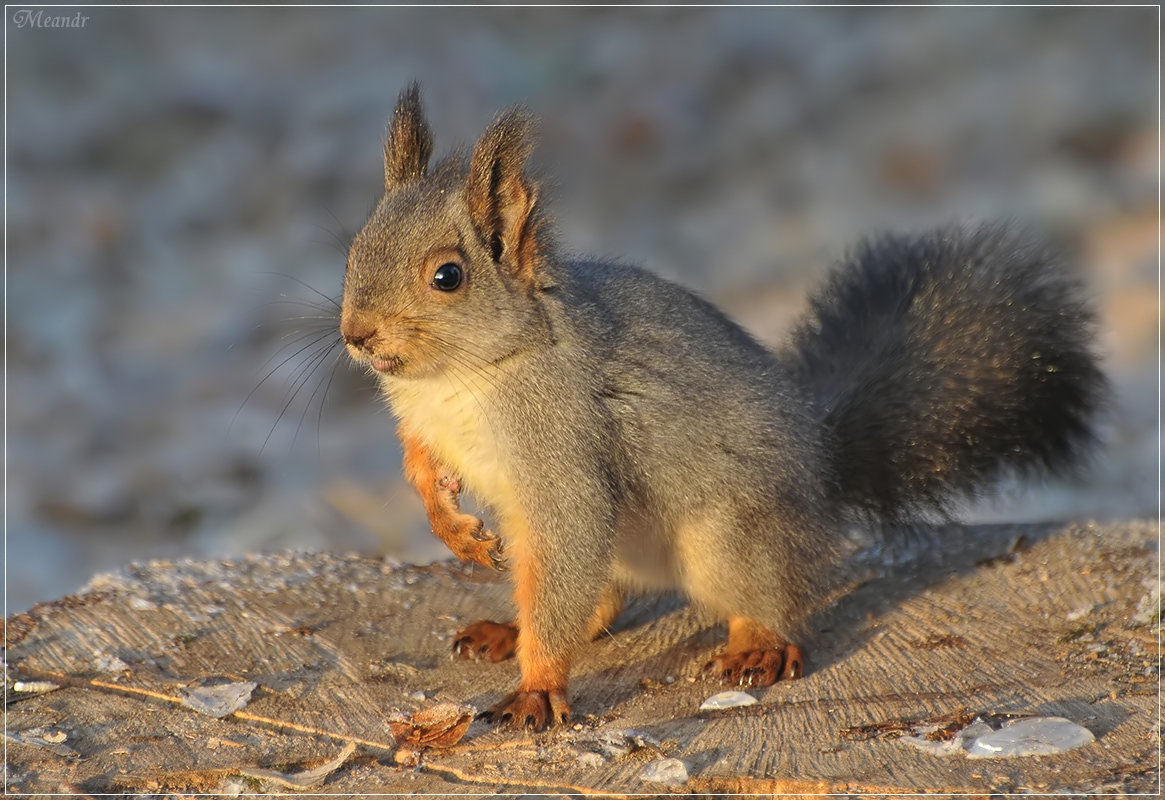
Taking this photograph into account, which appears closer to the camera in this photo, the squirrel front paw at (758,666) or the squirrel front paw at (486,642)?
the squirrel front paw at (758,666)

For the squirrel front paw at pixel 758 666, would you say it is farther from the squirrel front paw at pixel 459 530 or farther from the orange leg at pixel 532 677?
the squirrel front paw at pixel 459 530

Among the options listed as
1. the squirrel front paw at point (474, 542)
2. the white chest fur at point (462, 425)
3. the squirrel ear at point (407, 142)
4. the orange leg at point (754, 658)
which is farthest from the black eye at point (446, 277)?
the orange leg at point (754, 658)

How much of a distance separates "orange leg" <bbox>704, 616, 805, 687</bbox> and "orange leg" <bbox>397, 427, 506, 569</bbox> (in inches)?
17.5

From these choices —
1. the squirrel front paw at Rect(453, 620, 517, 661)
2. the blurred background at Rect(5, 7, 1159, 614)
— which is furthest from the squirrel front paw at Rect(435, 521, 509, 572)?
the blurred background at Rect(5, 7, 1159, 614)

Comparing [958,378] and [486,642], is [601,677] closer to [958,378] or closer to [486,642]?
[486,642]

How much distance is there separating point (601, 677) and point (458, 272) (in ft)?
2.52

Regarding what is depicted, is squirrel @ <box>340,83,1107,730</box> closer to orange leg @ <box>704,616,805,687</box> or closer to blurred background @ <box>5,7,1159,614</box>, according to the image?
orange leg @ <box>704,616,805,687</box>

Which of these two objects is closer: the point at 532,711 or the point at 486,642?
the point at 532,711

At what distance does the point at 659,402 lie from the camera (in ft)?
7.56

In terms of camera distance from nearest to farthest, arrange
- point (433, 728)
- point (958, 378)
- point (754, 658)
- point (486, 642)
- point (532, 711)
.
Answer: point (433, 728)
point (532, 711)
point (754, 658)
point (486, 642)
point (958, 378)

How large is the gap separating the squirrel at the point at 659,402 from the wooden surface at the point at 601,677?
A: 0.11 m

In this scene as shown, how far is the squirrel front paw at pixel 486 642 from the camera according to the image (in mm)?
2398

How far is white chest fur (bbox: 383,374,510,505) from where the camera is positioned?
7.29ft

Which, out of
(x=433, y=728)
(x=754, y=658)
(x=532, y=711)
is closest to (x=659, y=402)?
(x=754, y=658)
